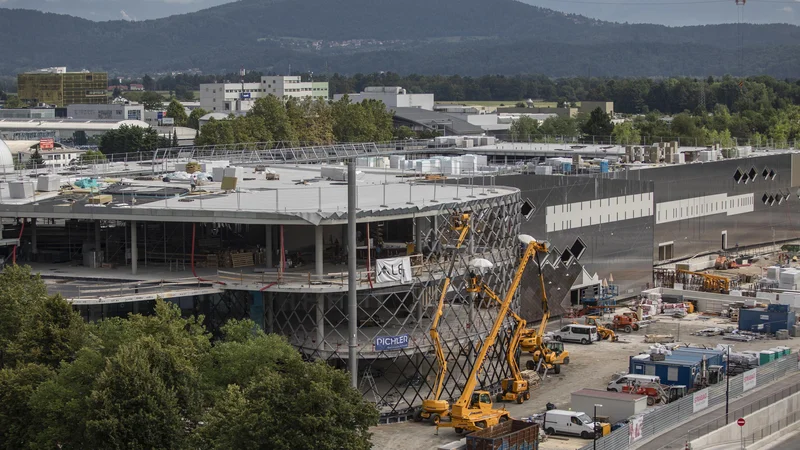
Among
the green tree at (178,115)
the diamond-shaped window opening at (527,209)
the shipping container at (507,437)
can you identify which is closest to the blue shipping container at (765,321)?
the diamond-shaped window opening at (527,209)

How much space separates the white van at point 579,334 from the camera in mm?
55469

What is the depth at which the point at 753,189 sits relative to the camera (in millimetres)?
83875

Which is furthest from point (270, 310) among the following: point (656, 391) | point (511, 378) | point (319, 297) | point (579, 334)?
point (579, 334)

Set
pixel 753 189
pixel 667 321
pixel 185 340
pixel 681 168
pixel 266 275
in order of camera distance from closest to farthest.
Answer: pixel 185 340
pixel 266 275
pixel 667 321
pixel 681 168
pixel 753 189

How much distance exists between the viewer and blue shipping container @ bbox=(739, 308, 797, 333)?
2296 inches

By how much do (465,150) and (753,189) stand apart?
721 inches

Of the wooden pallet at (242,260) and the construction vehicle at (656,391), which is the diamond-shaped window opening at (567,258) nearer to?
the construction vehicle at (656,391)

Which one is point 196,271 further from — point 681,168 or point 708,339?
point 681,168

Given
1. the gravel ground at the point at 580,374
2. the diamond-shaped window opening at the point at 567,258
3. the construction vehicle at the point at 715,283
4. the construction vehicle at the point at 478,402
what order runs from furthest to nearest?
the construction vehicle at the point at 715,283 < the diamond-shaped window opening at the point at 567,258 < the construction vehicle at the point at 478,402 < the gravel ground at the point at 580,374

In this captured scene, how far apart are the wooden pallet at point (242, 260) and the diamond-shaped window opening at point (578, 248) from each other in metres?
20.8

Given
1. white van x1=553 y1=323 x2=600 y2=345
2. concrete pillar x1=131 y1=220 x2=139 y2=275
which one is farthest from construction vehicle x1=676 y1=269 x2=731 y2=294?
concrete pillar x1=131 y1=220 x2=139 y2=275

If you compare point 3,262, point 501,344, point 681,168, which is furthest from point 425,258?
point 681,168

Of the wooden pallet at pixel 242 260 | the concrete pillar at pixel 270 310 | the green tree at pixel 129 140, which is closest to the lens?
the concrete pillar at pixel 270 310

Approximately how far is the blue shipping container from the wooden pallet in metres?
23.9
